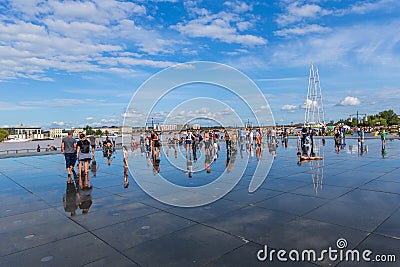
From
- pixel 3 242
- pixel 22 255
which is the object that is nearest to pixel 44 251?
pixel 22 255

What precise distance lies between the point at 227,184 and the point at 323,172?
3.52 meters

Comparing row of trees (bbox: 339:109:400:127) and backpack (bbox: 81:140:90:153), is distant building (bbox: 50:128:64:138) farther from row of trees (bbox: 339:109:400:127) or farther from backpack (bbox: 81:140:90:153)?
backpack (bbox: 81:140:90:153)

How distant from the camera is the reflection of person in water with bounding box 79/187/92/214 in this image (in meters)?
5.71

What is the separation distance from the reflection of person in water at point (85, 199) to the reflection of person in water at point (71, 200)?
111 millimetres

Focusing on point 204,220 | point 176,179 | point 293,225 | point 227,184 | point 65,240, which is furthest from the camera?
point 176,179

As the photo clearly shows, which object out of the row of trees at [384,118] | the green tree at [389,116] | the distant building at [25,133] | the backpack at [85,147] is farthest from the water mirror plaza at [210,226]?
the distant building at [25,133]

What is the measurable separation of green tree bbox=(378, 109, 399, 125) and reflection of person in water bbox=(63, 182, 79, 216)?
121223 mm

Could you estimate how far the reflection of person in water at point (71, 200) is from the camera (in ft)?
18.6

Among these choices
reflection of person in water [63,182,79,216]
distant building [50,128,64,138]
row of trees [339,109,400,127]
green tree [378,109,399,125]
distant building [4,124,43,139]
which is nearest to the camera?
reflection of person in water [63,182,79,216]

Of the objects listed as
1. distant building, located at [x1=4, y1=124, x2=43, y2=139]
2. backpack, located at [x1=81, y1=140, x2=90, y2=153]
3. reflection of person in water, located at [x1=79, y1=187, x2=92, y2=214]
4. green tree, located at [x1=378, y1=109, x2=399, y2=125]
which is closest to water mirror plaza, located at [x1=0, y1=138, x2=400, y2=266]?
reflection of person in water, located at [x1=79, y1=187, x2=92, y2=214]

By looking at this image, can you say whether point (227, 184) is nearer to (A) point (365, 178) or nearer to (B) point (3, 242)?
(A) point (365, 178)

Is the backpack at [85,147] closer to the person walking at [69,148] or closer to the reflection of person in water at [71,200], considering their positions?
the person walking at [69,148]

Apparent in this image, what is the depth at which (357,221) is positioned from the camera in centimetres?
433

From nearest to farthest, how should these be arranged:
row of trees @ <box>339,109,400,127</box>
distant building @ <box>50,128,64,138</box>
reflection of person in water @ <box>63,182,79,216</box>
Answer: reflection of person in water @ <box>63,182,79,216</box> < row of trees @ <box>339,109,400,127</box> < distant building @ <box>50,128,64,138</box>
